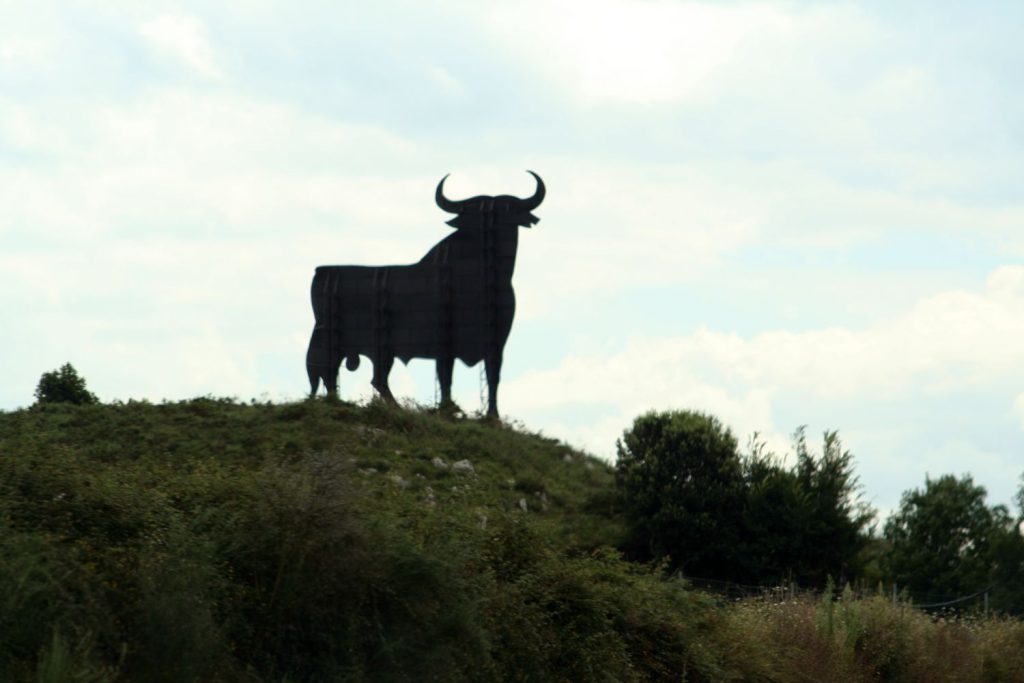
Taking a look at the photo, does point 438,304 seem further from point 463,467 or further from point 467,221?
point 463,467

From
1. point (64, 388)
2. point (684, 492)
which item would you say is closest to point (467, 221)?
point (684, 492)

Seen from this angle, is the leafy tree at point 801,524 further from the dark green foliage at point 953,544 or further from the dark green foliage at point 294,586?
the dark green foliage at point 294,586

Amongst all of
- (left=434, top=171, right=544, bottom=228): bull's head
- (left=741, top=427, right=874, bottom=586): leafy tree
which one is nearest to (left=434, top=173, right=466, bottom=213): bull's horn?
(left=434, top=171, right=544, bottom=228): bull's head

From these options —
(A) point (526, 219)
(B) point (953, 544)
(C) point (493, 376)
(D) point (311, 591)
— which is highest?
(A) point (526, 219)

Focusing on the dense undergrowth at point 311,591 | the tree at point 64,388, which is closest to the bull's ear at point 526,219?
the tree at point 64,388

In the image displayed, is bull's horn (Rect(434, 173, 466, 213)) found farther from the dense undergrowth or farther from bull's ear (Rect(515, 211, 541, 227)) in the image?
the dense undergrowth

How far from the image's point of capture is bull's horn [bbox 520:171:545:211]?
3684 centimetres

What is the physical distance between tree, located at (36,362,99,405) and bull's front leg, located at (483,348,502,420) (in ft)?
39.1

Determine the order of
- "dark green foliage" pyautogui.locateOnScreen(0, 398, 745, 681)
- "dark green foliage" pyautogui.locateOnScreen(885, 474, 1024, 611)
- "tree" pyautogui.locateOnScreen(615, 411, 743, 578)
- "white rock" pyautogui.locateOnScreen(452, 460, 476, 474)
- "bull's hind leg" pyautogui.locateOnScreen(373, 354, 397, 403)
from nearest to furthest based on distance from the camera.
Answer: "dark green foliage" pyautogui.locateOnScreen(0, 398, 745, 681) → "white rock" pyautogui.locateOnScreen(452, 460, 476, 474) → "tree" pyautogui.locateOnScreen(615, 411, 743, 578) → "bull's hind leg" pyautogui.locateOnScreen(373, 354, 397, 403) → "dark green foliage" pyautogui.locateOnScreen(885, 474, 1024, 611)

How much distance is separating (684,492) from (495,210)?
8704 millimetres

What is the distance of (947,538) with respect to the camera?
49625mm

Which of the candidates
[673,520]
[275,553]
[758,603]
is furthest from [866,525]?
[275,553]

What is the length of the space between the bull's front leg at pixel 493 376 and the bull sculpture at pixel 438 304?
26 mm

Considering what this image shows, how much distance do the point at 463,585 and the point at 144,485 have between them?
304 centimetres
